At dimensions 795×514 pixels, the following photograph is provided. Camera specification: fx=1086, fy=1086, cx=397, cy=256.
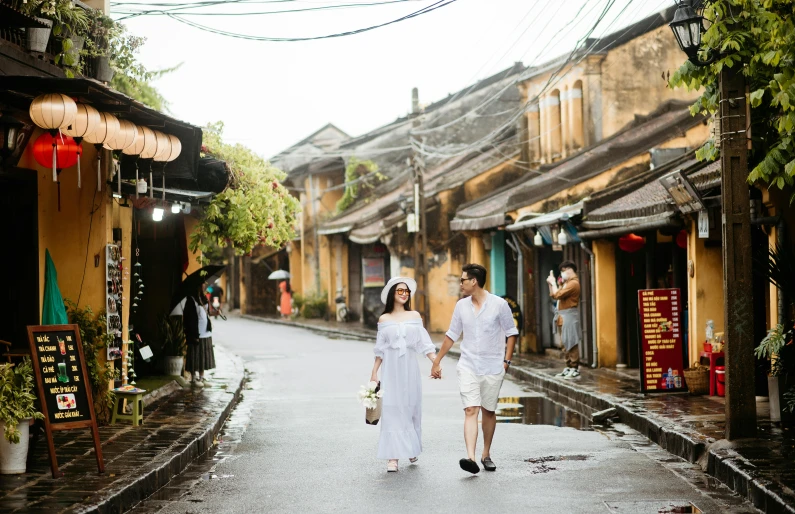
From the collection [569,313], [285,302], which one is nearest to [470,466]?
[569,313]

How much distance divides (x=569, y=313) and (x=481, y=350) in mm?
8143

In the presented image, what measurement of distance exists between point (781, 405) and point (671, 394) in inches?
129

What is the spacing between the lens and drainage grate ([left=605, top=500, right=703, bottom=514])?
787 centimetres

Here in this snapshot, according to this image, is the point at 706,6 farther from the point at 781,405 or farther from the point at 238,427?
the point at 238,427

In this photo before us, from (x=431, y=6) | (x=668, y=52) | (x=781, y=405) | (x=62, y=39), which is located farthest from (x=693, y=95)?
(x=62, y=39)

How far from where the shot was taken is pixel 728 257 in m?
10.3

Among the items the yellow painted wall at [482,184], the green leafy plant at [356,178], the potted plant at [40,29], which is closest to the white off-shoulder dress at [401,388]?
the potted plant at [40,29]

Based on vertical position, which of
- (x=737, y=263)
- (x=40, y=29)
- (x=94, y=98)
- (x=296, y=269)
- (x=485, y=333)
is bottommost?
(x=485, y=333)

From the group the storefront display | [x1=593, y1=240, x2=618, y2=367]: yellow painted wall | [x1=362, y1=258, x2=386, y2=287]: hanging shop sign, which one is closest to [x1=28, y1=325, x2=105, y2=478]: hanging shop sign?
the storefront display

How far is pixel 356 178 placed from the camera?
44625 millimetres

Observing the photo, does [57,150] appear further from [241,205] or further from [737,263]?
[737,263]

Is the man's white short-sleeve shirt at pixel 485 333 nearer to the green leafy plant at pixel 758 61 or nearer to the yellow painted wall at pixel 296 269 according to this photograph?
the green leafy plant at pixel 758 61

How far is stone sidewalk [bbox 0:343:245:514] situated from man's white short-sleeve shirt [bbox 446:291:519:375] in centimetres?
284

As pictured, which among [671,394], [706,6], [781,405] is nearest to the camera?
[706,6]
